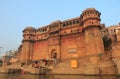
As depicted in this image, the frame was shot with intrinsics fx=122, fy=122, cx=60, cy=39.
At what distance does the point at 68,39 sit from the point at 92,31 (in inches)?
262

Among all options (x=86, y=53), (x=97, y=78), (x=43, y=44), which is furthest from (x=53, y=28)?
(x=97, y=78)

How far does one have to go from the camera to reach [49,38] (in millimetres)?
31516

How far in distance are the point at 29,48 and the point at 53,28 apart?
937 centimetres

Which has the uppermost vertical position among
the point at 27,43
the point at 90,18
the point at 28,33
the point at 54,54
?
the point at 90,18

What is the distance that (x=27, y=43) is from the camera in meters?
35.0

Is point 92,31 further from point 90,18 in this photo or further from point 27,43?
point 27,43

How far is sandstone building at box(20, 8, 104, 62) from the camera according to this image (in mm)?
23720

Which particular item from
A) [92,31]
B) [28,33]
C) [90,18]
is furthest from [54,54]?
[90,18]

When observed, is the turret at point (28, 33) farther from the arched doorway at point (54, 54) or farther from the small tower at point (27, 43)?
the arched doorway at point (54, 54)

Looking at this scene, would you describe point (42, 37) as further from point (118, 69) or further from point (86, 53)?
point (118, 69)

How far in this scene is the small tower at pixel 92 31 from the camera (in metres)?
22.9

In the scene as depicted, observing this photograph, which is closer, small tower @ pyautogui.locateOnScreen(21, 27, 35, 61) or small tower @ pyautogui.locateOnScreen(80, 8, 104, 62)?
small tower @ pyautogui.locateOnScreen(80, 8, 104, 62)

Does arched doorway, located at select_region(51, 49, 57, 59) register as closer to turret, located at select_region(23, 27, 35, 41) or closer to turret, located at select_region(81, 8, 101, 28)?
turret, located at select_region(23, 27, 35, 41)

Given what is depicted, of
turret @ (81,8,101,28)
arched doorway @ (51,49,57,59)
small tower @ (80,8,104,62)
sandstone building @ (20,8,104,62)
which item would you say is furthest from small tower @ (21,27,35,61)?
turret @ (81,8,101,28)
